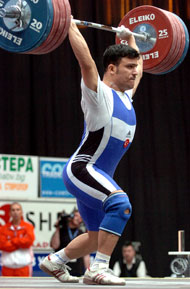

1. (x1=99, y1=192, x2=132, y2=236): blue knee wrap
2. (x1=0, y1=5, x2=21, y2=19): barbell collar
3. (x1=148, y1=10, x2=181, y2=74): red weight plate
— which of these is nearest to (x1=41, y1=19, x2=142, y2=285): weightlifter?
(x1=99, y1=192, x2=132, y2=236): blue knee wrap

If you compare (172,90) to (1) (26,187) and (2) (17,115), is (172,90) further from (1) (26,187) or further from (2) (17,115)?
(1) (26,187)

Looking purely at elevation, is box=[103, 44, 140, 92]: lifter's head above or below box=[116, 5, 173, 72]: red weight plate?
below

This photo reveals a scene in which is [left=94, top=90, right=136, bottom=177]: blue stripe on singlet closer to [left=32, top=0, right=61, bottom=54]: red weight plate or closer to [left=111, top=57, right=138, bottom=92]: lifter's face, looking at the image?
[left=111, top=57, right=138, bottom=92]: lifter's face

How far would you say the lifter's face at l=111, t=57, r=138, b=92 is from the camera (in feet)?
12.6

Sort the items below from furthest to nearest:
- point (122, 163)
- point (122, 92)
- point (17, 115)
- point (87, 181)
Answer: point (122, 163) < point (17, 115) < point (122, 92) < point (87, 181)

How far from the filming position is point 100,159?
12.0 ft

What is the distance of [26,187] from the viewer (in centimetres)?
759

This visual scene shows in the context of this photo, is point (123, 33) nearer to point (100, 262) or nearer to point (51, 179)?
point (100, 262)

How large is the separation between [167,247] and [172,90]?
8.40ft

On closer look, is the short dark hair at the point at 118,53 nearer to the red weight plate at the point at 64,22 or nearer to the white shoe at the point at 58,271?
the red weight plate at the point at 64,22

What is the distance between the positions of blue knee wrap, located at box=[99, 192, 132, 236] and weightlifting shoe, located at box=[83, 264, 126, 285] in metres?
0.21

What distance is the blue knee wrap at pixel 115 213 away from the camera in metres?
3.45

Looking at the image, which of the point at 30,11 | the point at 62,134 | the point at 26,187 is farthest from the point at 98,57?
the point at 30,11

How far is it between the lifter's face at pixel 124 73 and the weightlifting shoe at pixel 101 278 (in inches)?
42.8
